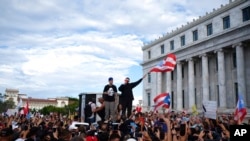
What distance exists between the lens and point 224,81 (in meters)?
37.2

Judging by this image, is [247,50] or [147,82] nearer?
[247,50]

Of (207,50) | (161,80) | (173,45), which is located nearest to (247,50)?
(207,50)

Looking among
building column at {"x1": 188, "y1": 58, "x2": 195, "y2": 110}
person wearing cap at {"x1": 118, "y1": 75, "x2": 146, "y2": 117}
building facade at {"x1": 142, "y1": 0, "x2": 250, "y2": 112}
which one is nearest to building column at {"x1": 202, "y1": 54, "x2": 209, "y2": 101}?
building facade at {"x1": 142, "y1": 0, "x2": 250, "y2": 112}

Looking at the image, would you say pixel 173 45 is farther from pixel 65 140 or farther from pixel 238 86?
pixel 65 140

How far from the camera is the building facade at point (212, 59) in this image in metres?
35.1

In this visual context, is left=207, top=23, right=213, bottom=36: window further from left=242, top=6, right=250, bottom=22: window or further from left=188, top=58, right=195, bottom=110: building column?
left=242, top=6, right=250, bottom=22: window

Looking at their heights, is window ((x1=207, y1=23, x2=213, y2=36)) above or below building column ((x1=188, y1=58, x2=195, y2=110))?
above

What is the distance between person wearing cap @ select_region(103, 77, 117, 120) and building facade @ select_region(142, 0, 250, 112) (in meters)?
25.6

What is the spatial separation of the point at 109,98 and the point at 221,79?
2853cm

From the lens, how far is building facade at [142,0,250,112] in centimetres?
3512

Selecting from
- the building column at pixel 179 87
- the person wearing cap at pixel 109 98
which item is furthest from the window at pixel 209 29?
the person wearing cap at pixel 109 98

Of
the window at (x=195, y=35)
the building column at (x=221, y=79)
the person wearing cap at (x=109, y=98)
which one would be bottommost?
the person wearing cap at (x=109, y=98)

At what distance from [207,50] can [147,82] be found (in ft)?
65.5

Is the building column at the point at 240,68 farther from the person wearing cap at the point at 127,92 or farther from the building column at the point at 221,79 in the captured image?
the person wearing cap at the point at 127,92
